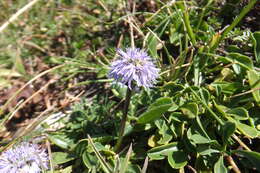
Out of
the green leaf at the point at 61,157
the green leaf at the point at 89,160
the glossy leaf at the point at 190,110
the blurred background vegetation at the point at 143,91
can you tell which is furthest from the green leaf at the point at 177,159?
the green leaf at the point at 61,157

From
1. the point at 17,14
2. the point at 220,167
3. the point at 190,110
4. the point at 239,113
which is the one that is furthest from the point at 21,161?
the point at 17,14

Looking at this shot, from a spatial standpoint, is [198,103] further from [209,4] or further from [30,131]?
[30,131]

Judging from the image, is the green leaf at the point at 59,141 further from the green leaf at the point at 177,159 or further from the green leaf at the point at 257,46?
the green leaf at the point at 257,46

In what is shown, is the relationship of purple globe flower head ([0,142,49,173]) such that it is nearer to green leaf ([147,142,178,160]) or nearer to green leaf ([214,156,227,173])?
green leaf ([147,142,178,160])

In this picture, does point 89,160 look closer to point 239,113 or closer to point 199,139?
point 199,139

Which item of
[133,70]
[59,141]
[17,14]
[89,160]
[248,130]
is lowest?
[248,130]

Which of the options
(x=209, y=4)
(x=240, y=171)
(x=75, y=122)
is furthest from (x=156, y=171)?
(x=209, y=4)

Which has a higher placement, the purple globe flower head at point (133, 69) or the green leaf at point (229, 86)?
the purple globe flower head at point (133, 69)
